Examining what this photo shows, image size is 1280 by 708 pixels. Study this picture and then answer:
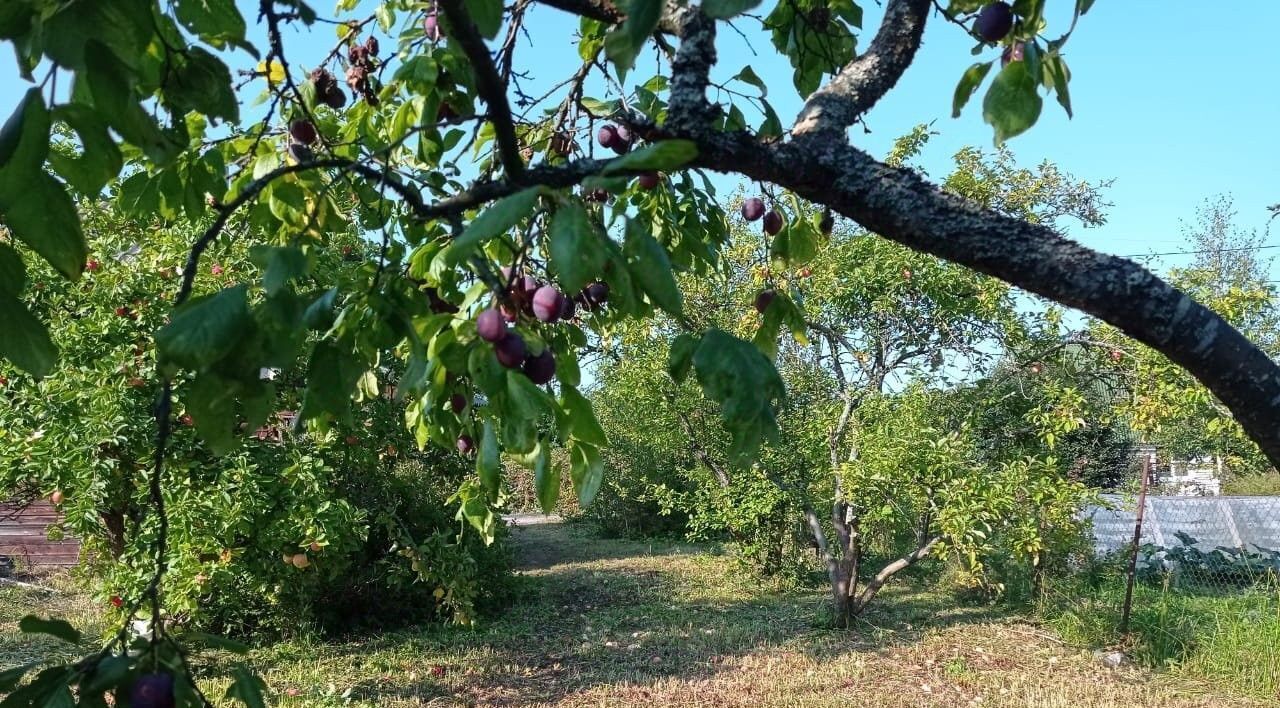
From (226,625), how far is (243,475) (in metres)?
2.28

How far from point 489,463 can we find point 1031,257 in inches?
29.8

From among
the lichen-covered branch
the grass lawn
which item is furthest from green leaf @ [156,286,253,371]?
the grass lawn

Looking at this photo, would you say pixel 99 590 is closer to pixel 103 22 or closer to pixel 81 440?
pixel 81 440

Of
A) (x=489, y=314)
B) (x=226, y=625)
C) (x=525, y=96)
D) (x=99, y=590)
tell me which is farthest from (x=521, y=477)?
(x=489, y=314)

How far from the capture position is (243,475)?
5191 millimetres

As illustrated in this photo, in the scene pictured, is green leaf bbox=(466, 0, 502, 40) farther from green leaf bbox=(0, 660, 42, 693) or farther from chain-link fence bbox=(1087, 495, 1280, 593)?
chain-link fence bbox=(1087, 495, 1280, 593)

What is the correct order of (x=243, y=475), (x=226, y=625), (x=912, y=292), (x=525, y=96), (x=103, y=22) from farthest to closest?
(x=912, y=292), (x=226, y=625), (x=243, y=475), (x=525, y=96), (x=103, y=22)

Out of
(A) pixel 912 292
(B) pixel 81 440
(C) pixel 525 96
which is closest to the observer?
(C) pixel 525 96

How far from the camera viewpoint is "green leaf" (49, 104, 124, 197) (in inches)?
29.5

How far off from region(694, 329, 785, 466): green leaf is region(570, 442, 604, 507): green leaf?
0.31m

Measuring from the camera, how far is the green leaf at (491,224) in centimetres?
73

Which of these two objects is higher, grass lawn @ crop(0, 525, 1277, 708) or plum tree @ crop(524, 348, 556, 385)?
plum tree @ crop(524, 348, 556, 385)

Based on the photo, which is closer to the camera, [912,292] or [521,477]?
[912,292]

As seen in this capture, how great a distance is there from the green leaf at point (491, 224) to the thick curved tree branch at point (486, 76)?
32 cm
